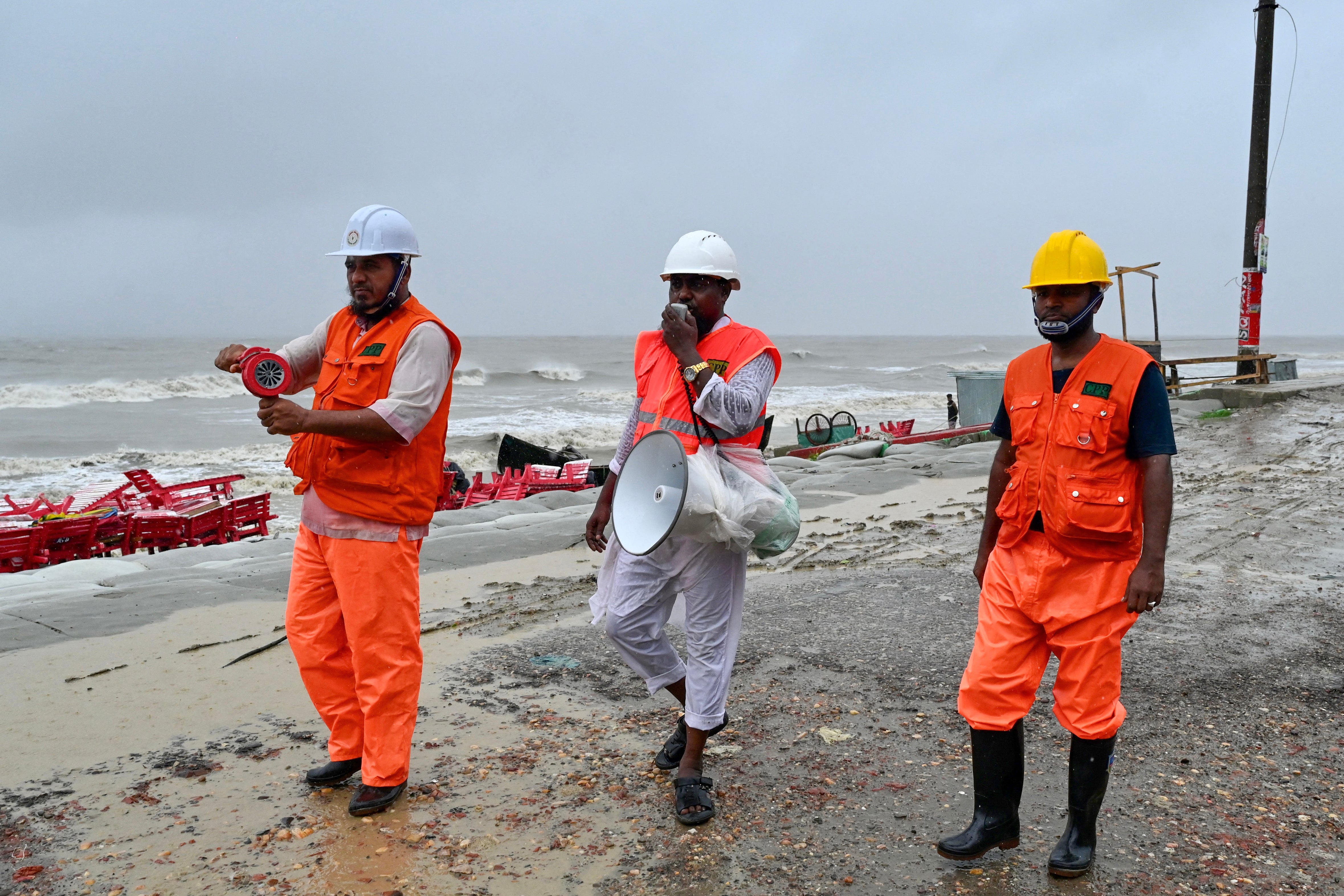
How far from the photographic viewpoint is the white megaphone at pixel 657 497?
3.21 m

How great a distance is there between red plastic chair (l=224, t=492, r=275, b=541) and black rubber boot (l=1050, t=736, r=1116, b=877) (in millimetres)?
10579

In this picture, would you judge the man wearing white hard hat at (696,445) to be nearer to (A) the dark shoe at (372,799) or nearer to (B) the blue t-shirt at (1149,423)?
(A) the dark shoe at (372,799)

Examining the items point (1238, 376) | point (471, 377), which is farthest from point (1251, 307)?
point (471, 377)

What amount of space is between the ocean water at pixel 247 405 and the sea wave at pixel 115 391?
0.10 meters

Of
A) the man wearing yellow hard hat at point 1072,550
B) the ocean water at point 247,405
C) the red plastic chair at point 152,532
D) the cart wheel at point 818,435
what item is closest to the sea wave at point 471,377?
the ocean water at point 247,405

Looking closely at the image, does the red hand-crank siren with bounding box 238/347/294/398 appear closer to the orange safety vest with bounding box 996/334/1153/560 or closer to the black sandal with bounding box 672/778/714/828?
the black sandal with bounding box 672/778/714/828

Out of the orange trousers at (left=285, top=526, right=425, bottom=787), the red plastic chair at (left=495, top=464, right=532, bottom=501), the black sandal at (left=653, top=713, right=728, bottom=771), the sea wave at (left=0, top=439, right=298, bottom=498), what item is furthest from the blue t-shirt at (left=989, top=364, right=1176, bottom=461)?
the sea wave at (left=0, top=439, right=298, bottom=498)

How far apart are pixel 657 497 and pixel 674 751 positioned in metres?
1.00

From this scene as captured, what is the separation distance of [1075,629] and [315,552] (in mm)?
2449

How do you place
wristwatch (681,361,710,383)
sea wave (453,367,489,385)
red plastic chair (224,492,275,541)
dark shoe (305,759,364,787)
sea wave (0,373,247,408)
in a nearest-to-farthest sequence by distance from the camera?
1. wristwatch (681,361,710,383)
2. dark shoe (305,759,364,787)
3. red plastic chair (224,492,275,541)
4. sea wave (0,373,247,408)
5. sea wave (453,367,489,385)

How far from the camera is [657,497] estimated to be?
3.39 metres

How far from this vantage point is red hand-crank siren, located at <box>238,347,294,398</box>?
3.31 m

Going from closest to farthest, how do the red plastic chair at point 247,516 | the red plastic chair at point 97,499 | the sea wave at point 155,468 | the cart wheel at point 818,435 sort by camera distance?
the red plastic chair at point 247,516
the red plastic chair at point 97,499
the cart wheel at point 818,435
the sea wave at point 155,468

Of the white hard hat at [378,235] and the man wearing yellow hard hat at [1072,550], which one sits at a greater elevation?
the white hard hat at [378,235]
